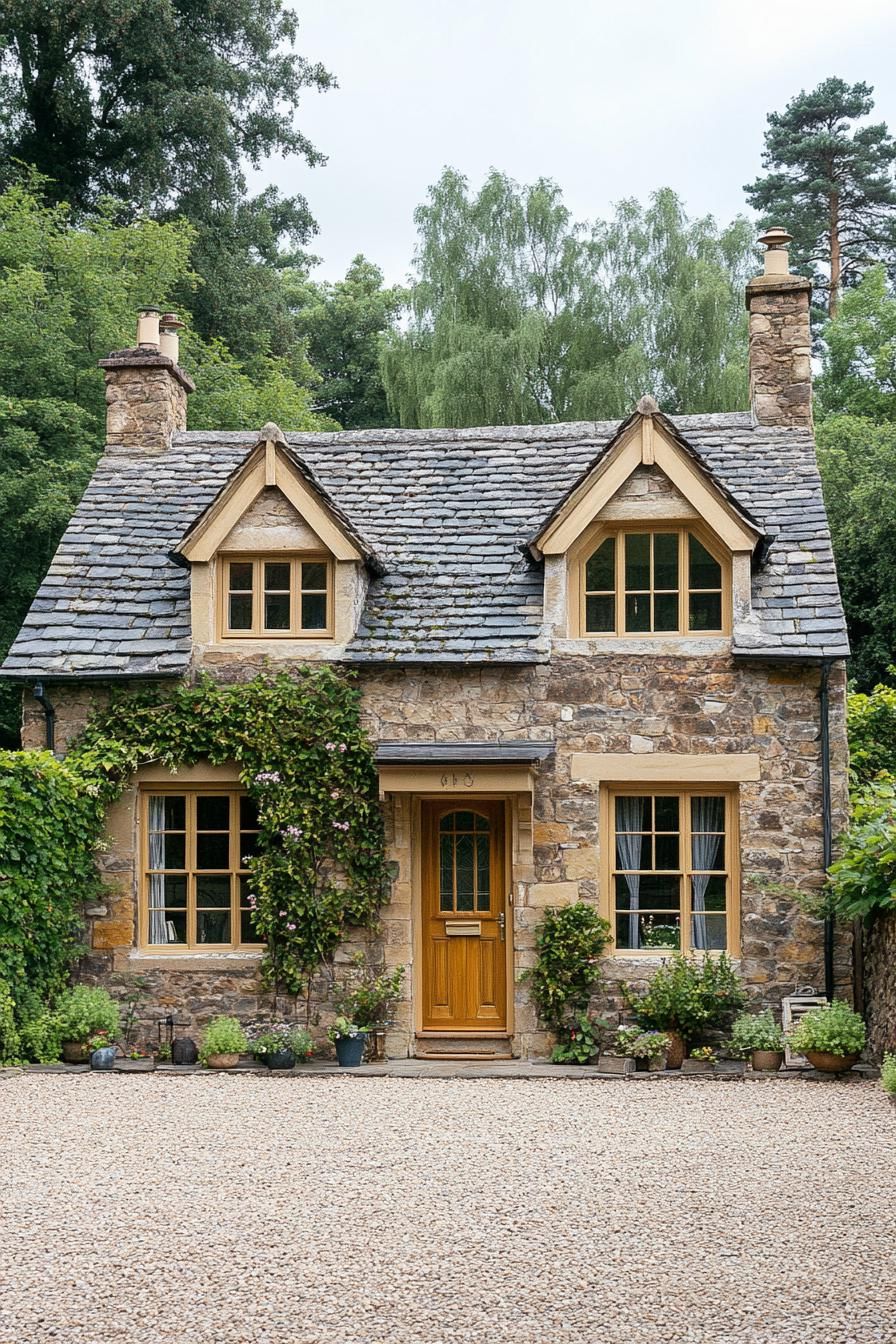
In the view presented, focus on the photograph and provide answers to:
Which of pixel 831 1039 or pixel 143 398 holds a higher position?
pixel 143 398

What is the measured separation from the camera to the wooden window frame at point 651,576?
14289 millimetres

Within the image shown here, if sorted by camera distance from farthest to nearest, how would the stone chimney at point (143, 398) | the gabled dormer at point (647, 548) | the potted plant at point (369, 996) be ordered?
1. the stone chimney at point (143, 398)
2. the gabled dormer at point (647, 548)
3. the potted plant at point (369, 996)

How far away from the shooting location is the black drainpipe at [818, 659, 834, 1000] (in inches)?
532

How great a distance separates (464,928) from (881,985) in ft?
13.1

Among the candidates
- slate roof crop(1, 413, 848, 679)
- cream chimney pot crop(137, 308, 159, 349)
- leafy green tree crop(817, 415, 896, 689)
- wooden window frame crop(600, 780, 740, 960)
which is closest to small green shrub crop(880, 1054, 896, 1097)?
wooden window frame crop(600, 780, 740, 960)

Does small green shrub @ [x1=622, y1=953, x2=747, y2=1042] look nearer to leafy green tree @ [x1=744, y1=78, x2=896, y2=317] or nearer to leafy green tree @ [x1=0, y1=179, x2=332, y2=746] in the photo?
leafy green tree @ [x1=0, y1=179, x2=332, y2=746]

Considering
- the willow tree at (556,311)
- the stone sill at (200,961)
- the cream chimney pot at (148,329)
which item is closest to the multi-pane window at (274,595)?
the stone sill at (200,961)

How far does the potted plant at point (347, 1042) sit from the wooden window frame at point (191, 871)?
1.29 m

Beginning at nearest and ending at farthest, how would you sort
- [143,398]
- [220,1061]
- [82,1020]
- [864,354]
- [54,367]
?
[220,1061], [82,1020], [143,398], [54,367], [864,354]

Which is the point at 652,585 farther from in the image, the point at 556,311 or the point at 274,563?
the point at 556,311

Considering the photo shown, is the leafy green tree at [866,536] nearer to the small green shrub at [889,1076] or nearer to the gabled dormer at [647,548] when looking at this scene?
the gabled dormer at [647,548]

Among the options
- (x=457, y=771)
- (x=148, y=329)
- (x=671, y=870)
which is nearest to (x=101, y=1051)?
(x=457, y=771)

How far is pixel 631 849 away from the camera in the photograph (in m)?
14.2

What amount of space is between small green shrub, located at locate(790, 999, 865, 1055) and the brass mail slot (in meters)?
3.21
